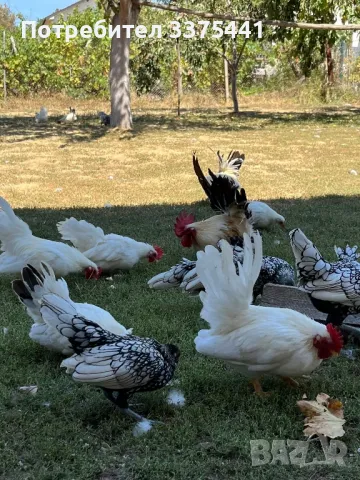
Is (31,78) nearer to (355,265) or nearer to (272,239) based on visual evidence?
(272,239)

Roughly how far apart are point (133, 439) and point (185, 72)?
92.7 ft

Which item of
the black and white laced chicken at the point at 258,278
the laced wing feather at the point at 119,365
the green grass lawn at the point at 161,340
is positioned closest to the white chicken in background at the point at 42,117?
the green grass lawn at the point at 161,340

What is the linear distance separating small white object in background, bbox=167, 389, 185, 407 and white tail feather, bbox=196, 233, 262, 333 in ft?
1.47

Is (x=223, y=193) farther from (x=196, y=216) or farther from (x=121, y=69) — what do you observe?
(x=121, y=69)

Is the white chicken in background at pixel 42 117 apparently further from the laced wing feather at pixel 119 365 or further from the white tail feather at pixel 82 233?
the laced wing feather at pixel 119 365

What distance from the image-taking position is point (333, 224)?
7.77 m

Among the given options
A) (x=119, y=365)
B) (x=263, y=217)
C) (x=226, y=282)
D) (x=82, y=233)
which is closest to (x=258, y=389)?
(x=226, y=282)

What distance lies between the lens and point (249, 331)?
3.33 meters

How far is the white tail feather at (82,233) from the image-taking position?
19.9ft

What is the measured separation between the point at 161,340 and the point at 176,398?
900mm

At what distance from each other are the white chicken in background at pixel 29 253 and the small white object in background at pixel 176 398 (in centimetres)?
210

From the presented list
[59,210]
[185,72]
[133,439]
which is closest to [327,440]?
[133,439]

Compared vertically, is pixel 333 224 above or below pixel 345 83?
below

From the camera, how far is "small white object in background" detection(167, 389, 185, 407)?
3449 millimetres
